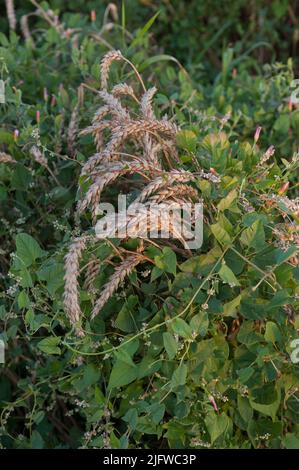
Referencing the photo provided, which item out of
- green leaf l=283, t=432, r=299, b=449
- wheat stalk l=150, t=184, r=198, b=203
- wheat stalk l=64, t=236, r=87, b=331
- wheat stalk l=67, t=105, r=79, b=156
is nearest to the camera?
wheat stalk l=64, t=236, r=87, b=331

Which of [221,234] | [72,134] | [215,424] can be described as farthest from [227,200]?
[72,134]

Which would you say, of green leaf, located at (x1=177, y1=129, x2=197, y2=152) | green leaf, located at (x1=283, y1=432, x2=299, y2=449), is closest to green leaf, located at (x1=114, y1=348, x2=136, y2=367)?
green leaf, located at (x1=283, y1=432, x2=299, y2=449)

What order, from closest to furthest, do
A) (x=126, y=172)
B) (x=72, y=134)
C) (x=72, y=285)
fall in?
1. (x=72, y=285)
2. (x=126, y=172)
3. (x=72, y=134)

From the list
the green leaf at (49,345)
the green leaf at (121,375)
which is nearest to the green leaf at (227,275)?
the green leaf at (121,375)

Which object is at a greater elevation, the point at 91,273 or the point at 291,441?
the point at 91,273

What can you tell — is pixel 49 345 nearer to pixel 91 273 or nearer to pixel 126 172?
pixel 91 273

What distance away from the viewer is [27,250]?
6.50 ft

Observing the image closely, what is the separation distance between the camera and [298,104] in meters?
3.01

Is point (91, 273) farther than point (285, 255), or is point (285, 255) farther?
point (91, 273)

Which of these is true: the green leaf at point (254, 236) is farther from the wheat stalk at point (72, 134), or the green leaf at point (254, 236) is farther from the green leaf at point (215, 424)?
the wheat stalk at point (72, 134)

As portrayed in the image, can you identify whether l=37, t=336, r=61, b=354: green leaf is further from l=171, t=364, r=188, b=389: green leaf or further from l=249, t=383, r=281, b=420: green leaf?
l=249, t=383, r=281, b=420: green leaf

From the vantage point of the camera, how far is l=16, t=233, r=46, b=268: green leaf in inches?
77.5

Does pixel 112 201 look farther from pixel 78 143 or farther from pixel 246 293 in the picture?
pixel 246 293

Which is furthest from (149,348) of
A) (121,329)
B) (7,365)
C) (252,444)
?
(7,365)
